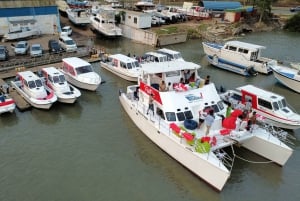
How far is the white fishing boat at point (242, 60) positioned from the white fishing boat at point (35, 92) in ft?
54.7

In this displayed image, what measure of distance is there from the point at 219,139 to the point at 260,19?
133ft

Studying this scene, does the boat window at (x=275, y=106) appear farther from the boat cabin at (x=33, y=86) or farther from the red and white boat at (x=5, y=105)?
the red and white boat at (x=5, y=105)

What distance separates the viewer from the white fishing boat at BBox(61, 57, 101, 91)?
75.0ft

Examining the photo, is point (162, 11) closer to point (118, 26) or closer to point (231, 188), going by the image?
point (118, 26)

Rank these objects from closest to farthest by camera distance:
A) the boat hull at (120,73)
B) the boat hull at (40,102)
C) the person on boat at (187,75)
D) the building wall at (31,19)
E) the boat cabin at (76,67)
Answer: the boat hull at (40,102)
the person on boat at (187,75)
the boat cabin at (76,67)
the boat hull at (120,73)
the building wall at (31,19)

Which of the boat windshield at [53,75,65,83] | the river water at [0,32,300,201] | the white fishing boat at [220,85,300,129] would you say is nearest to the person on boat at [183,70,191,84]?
the white fishing boat at [220,85,300,129]

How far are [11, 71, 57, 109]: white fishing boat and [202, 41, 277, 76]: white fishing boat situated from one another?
54.7 ft

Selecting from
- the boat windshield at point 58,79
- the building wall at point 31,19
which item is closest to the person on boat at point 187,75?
the boat windshield at point 58,79

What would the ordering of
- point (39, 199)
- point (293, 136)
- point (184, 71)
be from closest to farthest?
point (39, 199), point (293, 136), point (184, 71)

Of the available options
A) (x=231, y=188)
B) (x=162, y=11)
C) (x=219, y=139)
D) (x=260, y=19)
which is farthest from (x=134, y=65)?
(x=260, y=19)

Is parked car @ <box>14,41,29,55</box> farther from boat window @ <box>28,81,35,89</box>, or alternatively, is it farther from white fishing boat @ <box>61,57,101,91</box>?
boat window @ <box>28,81,35,89</box>

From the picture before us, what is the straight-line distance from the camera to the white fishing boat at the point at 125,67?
83.6 ft

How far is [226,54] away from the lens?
30.2 meters

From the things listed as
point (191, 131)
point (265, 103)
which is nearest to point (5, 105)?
point (191, 131)
